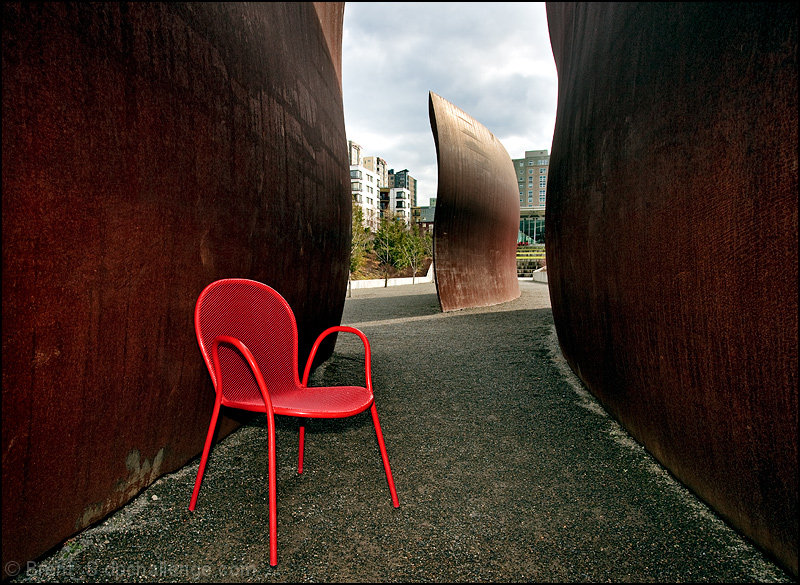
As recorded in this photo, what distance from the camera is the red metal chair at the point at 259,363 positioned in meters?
1.90

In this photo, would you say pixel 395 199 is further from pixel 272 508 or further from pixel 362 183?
pixel 272 508

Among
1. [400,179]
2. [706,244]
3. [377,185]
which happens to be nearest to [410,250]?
[706,244]

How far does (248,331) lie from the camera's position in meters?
2.29

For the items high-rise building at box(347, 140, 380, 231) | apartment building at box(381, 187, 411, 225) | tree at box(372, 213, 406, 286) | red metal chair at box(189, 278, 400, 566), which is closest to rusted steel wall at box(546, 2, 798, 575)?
red metal chair at box(189, 278, 400, 566)

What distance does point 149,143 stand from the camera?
2035 millimetres

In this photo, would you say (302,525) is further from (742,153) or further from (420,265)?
(420,265)

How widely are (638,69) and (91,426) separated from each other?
309cm

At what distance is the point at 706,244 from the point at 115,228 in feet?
7.88

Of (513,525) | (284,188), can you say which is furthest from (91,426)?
(284,188)

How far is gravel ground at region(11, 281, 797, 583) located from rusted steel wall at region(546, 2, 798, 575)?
0.24m

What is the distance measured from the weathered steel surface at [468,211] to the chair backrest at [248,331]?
825cm

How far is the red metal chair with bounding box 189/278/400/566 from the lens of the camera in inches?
74.6

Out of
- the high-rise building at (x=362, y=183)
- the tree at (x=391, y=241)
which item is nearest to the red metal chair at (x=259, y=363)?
the tree at (x=391, y=241)

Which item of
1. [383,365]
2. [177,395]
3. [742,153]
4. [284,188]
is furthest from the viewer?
[383,365]
